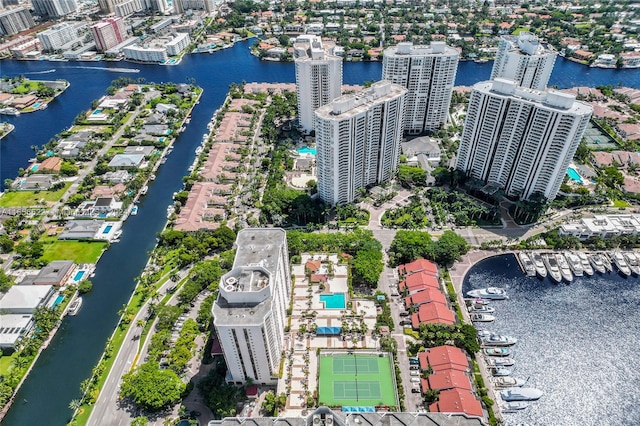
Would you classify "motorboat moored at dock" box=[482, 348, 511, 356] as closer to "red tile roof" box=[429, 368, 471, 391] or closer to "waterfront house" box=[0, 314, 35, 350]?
"red tile roof" box=[429, 368, 471, 391]

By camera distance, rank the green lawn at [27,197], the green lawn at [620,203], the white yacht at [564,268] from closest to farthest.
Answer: the white yacht at [564,268], the green lawn at [620,203], the green lawn at [27,197]

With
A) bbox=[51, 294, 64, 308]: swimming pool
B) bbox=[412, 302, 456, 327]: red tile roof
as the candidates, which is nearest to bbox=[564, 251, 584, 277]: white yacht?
bbox=[412, 302, 456, 327]: red tile roof

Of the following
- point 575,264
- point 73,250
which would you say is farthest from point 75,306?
point 575,264

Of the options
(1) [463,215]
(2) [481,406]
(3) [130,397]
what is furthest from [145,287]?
(1) [463,215]

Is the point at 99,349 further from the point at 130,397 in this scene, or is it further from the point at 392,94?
the point at 392,94

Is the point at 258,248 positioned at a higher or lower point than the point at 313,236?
higher

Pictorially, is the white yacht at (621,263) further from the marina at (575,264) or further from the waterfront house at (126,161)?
the waterfront house at (126,161)

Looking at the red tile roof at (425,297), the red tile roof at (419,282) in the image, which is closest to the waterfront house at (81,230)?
the red tile roof at (419,282)

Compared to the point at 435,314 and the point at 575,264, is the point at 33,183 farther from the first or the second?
the point at 575,264
